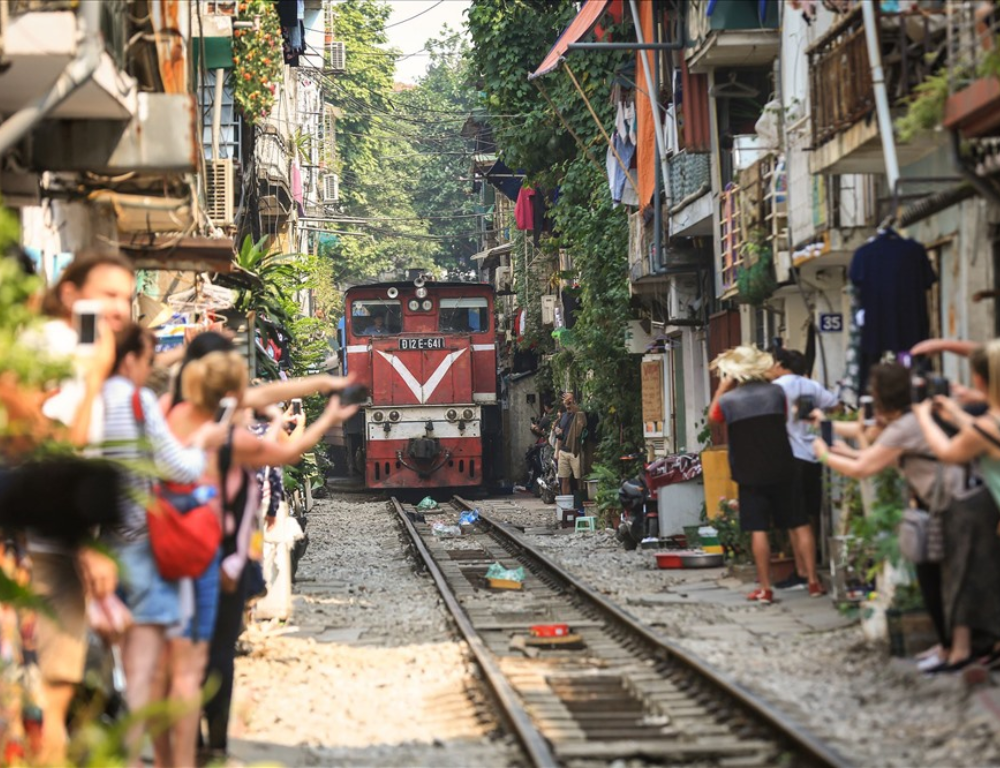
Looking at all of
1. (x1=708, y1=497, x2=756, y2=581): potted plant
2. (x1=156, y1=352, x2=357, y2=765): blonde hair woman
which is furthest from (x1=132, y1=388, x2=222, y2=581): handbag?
(x1=708, y1=497, x2=756, y2=581): potted plant

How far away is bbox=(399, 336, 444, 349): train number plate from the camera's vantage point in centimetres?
2938

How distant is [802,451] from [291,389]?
20.2 feet

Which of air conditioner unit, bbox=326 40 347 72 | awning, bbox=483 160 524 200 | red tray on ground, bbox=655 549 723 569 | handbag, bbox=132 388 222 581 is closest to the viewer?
handbag, bbox=132 388 222 581

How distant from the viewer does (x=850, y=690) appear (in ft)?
27.7

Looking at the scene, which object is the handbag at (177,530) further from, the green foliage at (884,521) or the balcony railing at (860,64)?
the balcony railing at (860,64)

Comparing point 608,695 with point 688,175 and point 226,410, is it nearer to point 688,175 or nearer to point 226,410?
point 226,410

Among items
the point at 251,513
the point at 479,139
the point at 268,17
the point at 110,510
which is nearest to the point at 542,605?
the point at 251,513

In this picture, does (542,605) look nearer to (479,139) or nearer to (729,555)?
(729,555)

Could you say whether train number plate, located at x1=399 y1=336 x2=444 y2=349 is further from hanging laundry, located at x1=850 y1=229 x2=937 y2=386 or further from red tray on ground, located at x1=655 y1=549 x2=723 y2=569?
hanging laundry, located at x1=850 y1=229 x2=937 y2=386

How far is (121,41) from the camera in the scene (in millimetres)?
10914

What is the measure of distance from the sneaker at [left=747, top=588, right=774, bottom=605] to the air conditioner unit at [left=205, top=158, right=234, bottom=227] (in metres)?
10.6

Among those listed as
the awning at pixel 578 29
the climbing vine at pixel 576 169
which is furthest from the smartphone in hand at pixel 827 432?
the climbing vine at pixel 576 169

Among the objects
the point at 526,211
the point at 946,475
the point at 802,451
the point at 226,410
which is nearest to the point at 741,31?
the point at 802,451

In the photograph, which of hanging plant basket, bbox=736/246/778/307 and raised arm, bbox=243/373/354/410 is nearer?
raised arm, bbox=243/373/354/410
